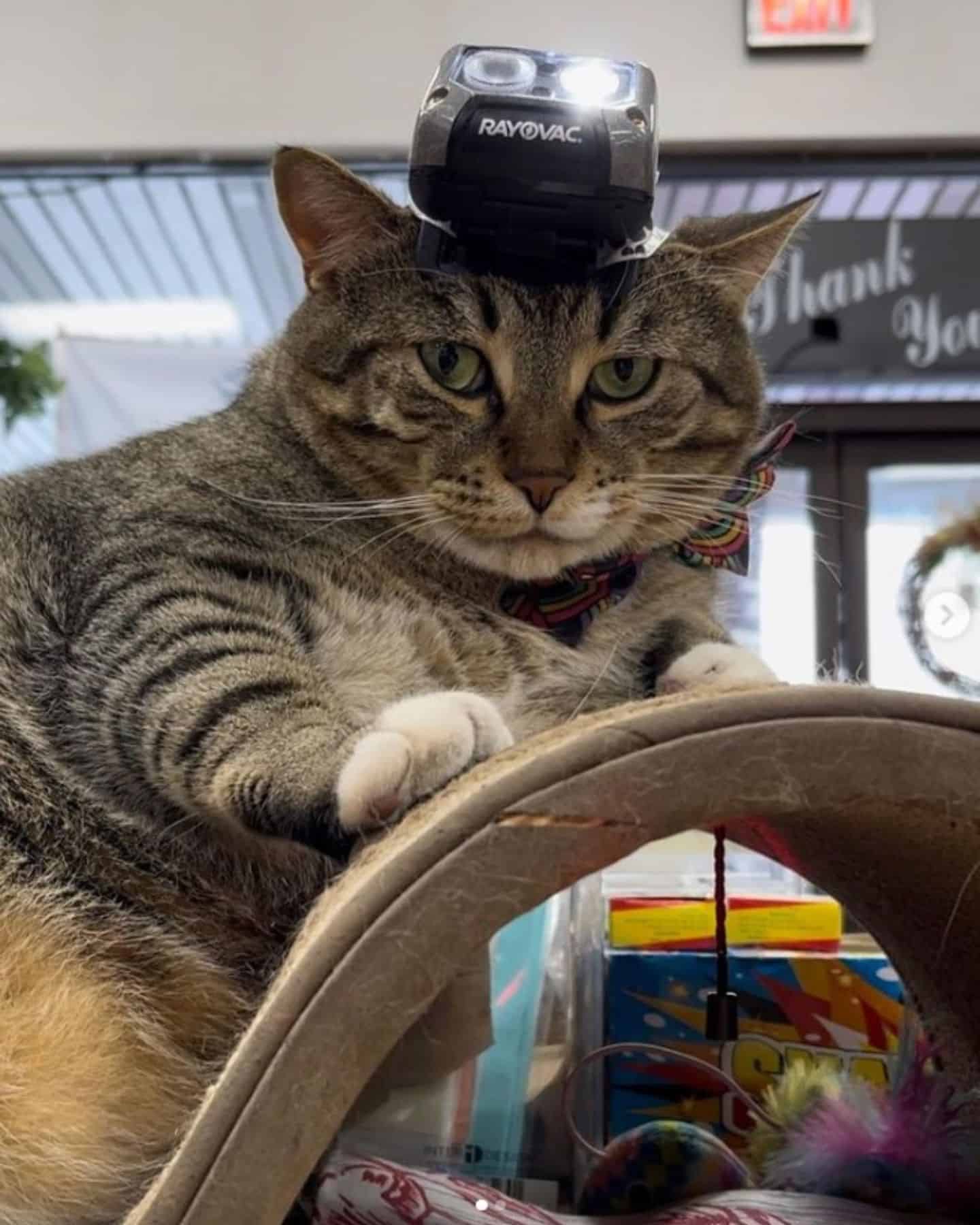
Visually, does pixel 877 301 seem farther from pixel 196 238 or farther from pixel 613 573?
pixel 613 573

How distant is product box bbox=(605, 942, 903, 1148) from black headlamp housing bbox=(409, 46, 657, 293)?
55 cm

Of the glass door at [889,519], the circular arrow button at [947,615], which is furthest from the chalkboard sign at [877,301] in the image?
the circular arrow button at [947,615]

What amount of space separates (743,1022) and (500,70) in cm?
70

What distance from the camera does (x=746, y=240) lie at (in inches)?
35.4

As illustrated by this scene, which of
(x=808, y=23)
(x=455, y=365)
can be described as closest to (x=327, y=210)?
(x=455, y=365)

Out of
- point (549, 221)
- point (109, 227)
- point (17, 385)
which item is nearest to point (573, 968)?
point (549, 221)

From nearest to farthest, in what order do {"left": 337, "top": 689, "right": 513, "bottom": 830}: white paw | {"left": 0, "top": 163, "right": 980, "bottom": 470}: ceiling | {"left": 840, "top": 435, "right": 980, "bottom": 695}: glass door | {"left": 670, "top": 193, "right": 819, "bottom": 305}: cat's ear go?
{"left": 337, "top": 689, "right": 513, "bottom": 830}: white paw → {"left": 670, "top": 193, "right": 819, "bottom": 305}: cat's ear → {"left": 0, "top": 163, "right": 980, "bottom": 470}: ceiling → {"left": 840, "top": 435, "right": 980, "bottom": 695}: glass door

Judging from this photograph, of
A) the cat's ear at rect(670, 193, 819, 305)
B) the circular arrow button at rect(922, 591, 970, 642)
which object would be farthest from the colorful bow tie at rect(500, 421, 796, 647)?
the circular arrow button at rect(922, 591, 970, 642)

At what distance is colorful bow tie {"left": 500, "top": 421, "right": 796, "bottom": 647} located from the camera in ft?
2.81

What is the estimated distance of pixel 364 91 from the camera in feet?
7.01

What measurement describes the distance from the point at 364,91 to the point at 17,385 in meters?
0.86

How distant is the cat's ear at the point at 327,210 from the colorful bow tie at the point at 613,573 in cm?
27

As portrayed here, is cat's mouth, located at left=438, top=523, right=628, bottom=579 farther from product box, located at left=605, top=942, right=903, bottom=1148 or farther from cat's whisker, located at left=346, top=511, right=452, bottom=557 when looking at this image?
product box, located at left=605, top=942, right=903, bottom=1148

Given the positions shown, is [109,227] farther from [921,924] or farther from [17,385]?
[921,924]
